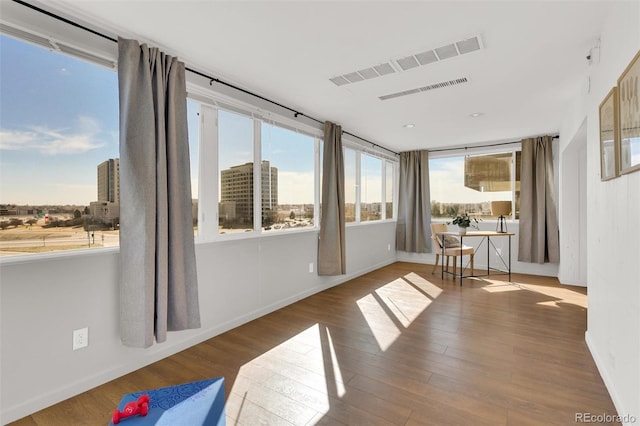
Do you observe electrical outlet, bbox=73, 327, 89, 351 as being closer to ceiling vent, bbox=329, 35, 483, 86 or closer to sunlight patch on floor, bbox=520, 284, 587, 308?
ceiling vent, bbox=329, 35, 483, 86

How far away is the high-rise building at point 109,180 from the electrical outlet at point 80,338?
2.96 feet

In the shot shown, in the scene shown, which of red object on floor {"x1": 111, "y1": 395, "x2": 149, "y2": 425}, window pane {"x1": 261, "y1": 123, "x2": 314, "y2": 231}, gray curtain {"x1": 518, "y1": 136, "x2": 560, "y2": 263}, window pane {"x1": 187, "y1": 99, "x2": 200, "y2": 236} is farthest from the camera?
gray curtain {"x1": 518, "y1": 136, "x2": 560, "y2": 263}

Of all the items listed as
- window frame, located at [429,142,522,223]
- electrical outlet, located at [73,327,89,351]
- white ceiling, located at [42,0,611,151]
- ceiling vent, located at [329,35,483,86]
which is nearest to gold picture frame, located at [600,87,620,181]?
white ceiling, located at [42,0,611,151]

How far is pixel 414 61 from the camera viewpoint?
8.71 feet

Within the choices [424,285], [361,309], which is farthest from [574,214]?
[361,309]

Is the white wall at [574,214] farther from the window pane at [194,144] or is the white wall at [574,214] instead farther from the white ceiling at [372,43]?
the window pane at [194,144]

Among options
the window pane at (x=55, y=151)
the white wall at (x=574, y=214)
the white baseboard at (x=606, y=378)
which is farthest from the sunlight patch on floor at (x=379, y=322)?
the white wall at (x=574, y=214)

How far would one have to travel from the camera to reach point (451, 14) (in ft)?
6.63

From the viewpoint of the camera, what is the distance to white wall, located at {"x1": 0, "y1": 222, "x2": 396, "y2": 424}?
71.7 inches

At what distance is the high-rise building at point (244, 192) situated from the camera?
314 centimetres

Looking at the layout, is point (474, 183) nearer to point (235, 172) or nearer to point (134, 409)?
point (235, 172)

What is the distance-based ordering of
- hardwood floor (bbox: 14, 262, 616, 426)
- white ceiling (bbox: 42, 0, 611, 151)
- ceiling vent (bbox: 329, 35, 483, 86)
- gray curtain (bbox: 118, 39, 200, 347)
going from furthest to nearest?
ceiling vent (bbox: 329, 35, 483, 86)
gray curtain (bbox: 118, 39, 200, 347)
white ceiling (bbox: 42, 0, 611, 151)
hardwood floor (bbox: 14, 262, 616, 426)

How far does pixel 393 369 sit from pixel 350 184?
11.0 ft

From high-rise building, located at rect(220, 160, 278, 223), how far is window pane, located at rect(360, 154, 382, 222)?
231 cm
